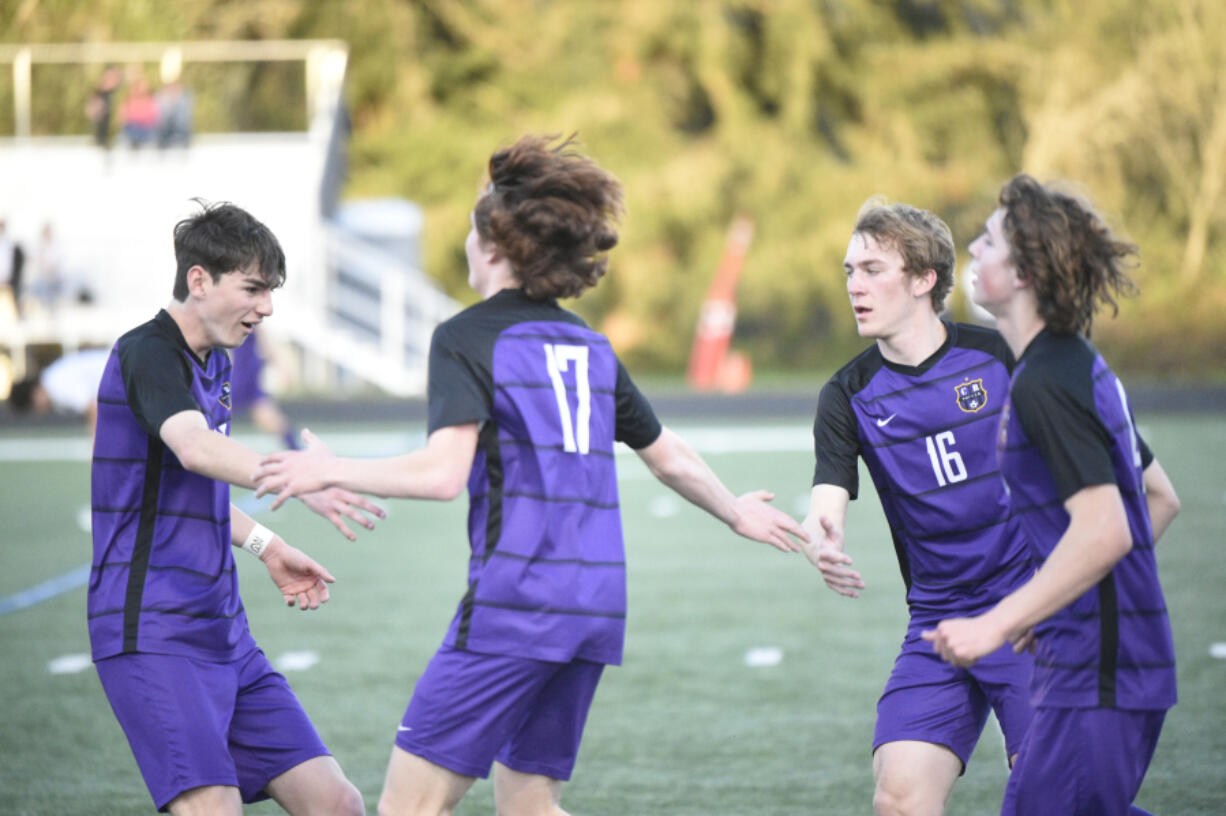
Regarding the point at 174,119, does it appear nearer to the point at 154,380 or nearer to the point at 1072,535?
the point at 154,380

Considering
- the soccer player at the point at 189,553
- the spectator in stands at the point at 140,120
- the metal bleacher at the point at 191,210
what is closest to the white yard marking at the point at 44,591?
the soccer player at the point at 189,553

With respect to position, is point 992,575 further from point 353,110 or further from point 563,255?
point 353,110

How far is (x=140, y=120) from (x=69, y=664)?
52.7 ft

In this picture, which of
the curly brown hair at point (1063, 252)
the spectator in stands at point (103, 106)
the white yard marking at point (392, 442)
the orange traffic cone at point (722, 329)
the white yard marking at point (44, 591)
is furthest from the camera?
the orange traffic cone at point (722, 329)

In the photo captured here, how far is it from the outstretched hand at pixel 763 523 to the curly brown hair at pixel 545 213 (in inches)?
30.5

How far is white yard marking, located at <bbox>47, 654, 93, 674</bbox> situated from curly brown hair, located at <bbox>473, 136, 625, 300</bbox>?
169 inches

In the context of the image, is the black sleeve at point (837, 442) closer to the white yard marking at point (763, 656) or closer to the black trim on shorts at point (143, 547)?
the black trim on shorts at point (143, 547)

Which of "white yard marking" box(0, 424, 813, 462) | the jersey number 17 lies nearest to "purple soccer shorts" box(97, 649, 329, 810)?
the jersey number 17

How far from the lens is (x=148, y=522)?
10.6 ft

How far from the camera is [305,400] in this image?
59.6ft

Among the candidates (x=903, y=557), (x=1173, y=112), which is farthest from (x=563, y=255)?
(x=1173, y=112)

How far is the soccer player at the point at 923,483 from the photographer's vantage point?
3.45m

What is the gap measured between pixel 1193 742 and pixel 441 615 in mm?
3879

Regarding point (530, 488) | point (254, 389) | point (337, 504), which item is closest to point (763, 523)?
point (530, 488)
